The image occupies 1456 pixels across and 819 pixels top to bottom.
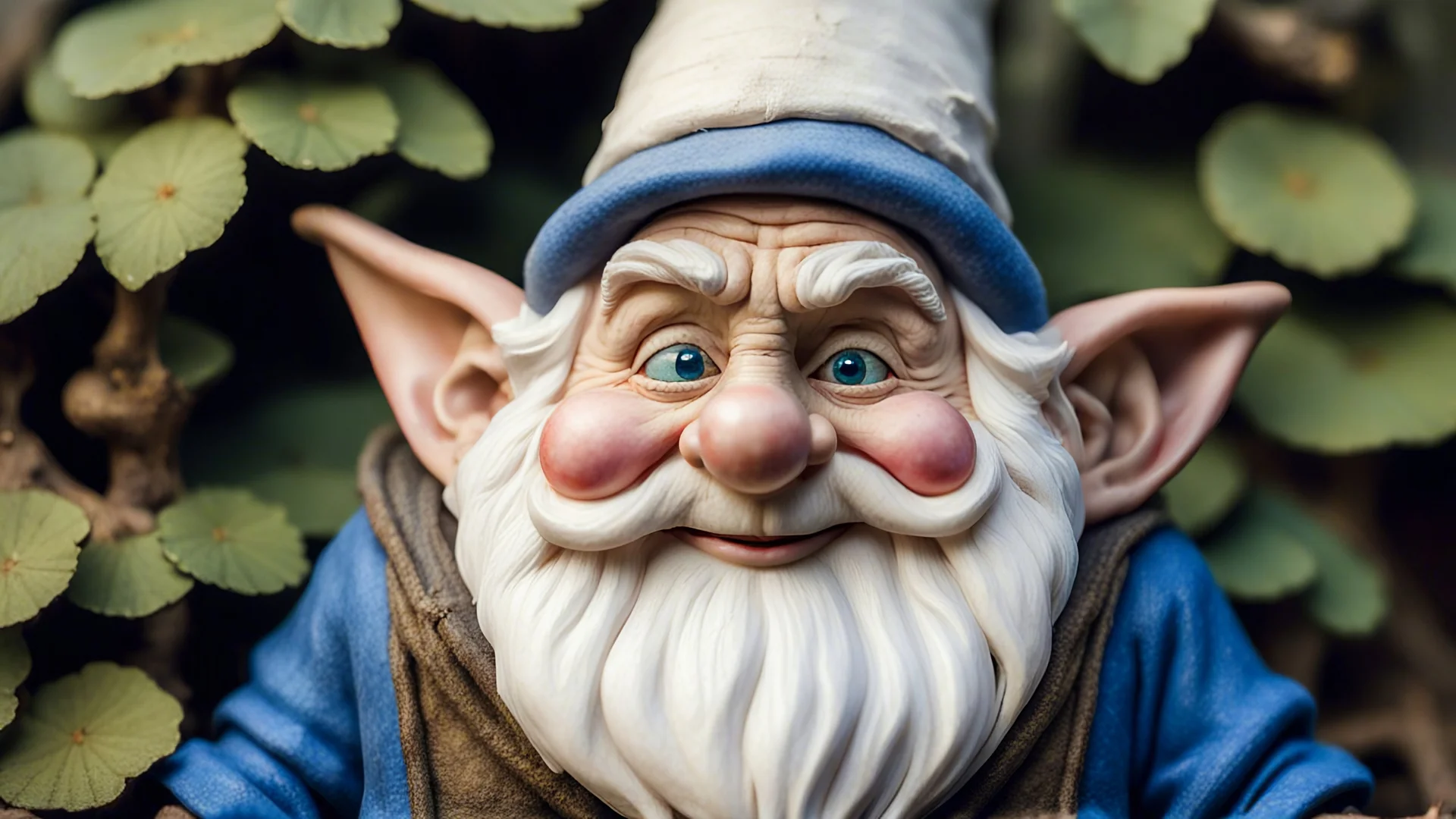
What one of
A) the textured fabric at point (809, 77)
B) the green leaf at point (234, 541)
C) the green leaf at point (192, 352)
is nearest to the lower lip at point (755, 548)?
the textured fabric at point (809, 77)

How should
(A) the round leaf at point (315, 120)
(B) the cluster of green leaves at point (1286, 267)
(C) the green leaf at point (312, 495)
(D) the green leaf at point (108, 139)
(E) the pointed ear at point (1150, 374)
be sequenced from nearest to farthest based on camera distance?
(E) the pointed ear at point (1150, 374) < (A) the round leaf at point (315, 120) < (D) the green leaf at point (108, 139) < (C) the green leaf at point (312, 495) < (B) the cluster of green leaves at point (1286, 267)

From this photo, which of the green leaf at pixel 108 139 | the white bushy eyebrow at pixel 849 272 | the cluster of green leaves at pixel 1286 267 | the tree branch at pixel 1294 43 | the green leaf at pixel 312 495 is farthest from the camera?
the tree branch at pixel 1294 43

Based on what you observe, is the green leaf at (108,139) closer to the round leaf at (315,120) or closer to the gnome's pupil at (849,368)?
the round leaf at (315,120)

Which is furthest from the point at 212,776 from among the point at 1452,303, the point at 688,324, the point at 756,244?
the point at 1452,303

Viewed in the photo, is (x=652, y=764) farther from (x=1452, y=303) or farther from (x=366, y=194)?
(x=1452, y=303)

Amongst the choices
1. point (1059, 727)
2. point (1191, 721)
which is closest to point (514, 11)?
point (1059, 727)

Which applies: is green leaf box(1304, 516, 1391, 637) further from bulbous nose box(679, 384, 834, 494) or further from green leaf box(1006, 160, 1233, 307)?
bulbous nose box(679, 384, 834, 494)

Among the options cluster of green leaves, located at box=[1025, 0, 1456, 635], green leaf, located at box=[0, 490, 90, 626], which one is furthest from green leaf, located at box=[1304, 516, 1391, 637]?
green leaf, located at box=[0, 490, 90, 626]
